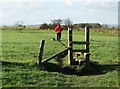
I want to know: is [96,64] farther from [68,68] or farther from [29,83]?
[29,83]

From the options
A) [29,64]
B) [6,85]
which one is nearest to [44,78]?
[6,85]

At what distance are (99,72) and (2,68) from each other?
523 cm

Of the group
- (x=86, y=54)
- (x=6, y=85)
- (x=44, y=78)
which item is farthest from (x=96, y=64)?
(x=6, y=85)

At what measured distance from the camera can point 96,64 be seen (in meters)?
19.5

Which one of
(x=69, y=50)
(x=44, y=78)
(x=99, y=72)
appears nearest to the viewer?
(x=44, y=78)

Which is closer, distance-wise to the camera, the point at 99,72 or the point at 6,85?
the point at 6,85

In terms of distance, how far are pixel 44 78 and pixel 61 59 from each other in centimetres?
501

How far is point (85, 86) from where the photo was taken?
14.1 m

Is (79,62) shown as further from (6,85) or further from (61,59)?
(6,85)

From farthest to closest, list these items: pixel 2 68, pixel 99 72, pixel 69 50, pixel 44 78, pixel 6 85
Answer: pixel 69 50 → pixel 99 72 → pixel 2 68 → pixel 44 78 → pixel 6 85

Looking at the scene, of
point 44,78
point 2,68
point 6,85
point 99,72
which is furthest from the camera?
point 99,72

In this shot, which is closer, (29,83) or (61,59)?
(29,83)

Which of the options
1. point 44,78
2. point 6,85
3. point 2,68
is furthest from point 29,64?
point 6,85

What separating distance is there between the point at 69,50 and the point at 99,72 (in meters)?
2.38
